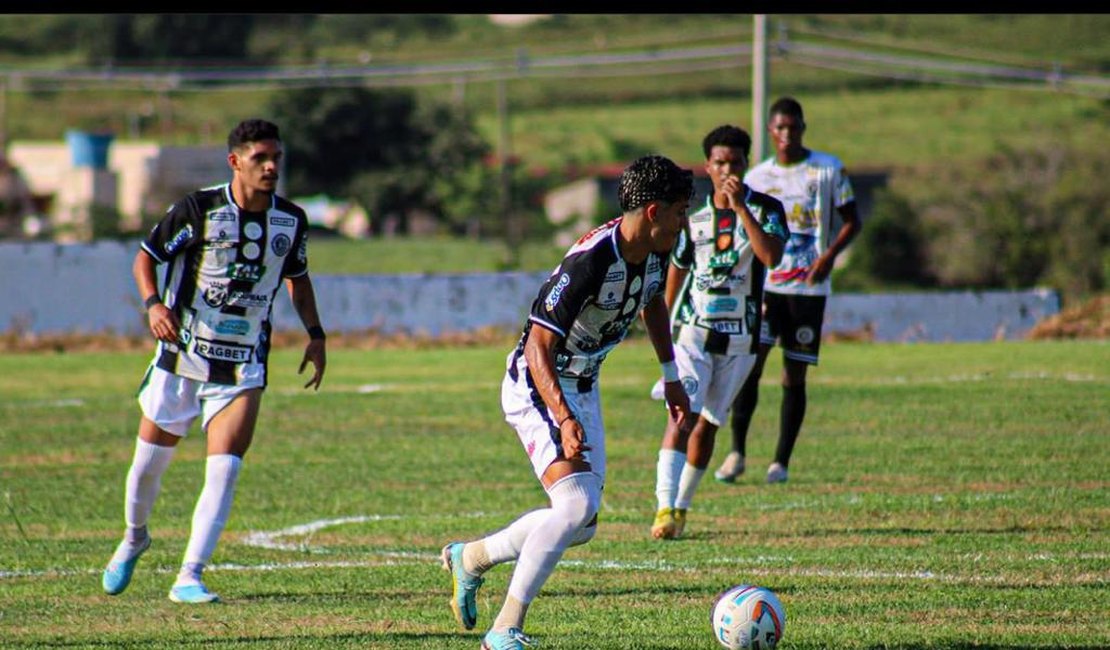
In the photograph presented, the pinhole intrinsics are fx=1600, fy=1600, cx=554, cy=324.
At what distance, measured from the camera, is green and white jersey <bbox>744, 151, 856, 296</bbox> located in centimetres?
1091

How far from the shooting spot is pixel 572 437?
6.28 metres

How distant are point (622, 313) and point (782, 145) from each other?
14.4ft

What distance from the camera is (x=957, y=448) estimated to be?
12.6 meters

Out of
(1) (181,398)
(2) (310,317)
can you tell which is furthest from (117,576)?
(2) (310,317)

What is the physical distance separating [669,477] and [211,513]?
9.16 feet

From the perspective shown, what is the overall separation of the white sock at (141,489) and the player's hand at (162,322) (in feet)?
2.21

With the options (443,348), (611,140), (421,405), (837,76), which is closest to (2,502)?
(421,405)

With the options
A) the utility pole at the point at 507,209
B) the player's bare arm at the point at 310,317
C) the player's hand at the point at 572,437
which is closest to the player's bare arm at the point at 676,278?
the player's bare arm at the point at 310,317

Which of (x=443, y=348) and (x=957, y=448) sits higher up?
(x=957, y=448)

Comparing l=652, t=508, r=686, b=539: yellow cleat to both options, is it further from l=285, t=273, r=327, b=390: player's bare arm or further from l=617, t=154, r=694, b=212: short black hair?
l=617, t=154, r=694, b=212: short black hair

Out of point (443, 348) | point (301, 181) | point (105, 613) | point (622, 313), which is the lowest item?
point (301, 181)

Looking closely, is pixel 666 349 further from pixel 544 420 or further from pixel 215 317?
pixel 215 317

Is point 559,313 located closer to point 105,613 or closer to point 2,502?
point 105,613

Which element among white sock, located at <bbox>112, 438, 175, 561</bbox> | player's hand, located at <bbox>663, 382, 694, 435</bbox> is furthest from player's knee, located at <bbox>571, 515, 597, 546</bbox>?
white sock, located at <bbox>112, 438, 175, 561</bbox>
